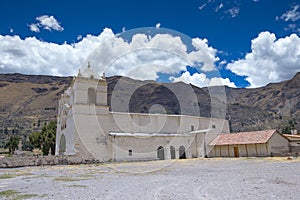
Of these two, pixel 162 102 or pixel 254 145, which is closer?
pixel 254 145

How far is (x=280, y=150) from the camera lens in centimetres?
2973

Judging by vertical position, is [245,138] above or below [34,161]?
above

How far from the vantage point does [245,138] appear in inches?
1248

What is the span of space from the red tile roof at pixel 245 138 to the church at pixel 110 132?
1.40m

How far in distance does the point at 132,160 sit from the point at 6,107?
4656 inches

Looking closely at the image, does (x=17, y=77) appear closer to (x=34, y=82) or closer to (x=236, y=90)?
(x=34, y=82)

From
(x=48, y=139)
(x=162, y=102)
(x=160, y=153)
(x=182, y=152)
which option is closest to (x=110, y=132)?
(x=160, y=153)

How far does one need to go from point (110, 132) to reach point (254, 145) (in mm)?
16666

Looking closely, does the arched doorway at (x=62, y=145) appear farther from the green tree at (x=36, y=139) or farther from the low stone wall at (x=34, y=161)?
the low stone wall at (x=34, y=161)

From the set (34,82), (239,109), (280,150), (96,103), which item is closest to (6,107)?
(34,82)

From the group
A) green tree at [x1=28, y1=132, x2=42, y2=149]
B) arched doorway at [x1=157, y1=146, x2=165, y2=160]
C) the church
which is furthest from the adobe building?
green tree at [x1=28, y1=132, x2=42, y2=149]

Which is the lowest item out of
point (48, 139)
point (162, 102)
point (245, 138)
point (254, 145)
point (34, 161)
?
point (34, 161)

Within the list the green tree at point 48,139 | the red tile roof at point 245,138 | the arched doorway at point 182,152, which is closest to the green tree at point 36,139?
the green tree at point 48,139

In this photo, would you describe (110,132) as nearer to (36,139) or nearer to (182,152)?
(182,152)
